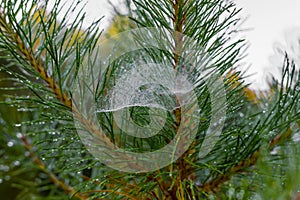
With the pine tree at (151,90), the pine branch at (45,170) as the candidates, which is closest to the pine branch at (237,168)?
the pine tree at (151,90)

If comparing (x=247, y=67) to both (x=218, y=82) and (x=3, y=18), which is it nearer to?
(x=218, y=82)

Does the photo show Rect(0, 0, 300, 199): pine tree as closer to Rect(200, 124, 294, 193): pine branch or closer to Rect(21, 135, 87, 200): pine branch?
Rect(200, 124, 294, 193): pine branch

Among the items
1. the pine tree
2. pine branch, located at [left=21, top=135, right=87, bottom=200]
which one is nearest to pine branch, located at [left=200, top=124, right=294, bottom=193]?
the pine tree

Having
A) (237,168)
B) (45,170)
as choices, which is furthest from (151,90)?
(45,170)

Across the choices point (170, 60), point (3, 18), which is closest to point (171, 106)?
point (170, 60)

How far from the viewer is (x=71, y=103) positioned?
33 centimetres

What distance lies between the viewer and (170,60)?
31cm

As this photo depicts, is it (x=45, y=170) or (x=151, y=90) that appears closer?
(x=151, y=90)

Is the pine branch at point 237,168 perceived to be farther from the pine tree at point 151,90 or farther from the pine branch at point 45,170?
the pine branch at point 45,170

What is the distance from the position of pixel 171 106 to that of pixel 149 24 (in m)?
0.06

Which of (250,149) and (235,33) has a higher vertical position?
(235,33)

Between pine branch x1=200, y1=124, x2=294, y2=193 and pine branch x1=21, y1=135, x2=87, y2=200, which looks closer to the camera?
pine branch x1=200, y1=124, x2=294, y2=193

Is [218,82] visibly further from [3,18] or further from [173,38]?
[3,18]

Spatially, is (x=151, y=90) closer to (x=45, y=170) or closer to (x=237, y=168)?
(x=237, y=168)
